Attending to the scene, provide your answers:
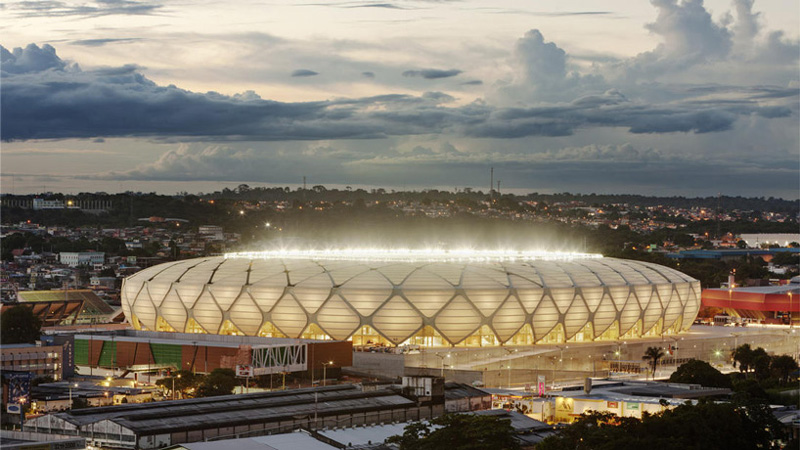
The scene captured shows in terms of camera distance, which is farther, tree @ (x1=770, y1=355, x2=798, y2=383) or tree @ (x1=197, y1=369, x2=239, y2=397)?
tree @ (x1=770, y1=355, x2=798, y2=383)

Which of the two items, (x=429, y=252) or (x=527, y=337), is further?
(x=429, y=252)

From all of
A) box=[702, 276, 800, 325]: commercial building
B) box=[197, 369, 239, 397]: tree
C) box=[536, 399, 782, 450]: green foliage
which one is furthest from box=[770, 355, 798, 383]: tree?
box=[702, 276, 800, 325]: commercial building

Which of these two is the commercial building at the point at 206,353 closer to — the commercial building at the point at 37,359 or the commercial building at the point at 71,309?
the commercial building at the point at 37,359

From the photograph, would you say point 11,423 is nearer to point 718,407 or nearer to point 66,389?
point 66,389

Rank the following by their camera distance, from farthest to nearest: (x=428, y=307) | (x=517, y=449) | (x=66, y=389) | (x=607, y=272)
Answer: (x=607, y=272) < (x=428, y=307) < (x=66, y=389) < (x=517, y=449)

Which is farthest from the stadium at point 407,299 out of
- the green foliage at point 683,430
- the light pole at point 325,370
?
the green foliage at point 683,430

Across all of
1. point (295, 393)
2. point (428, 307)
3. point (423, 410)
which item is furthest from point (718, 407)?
point (428, 307)

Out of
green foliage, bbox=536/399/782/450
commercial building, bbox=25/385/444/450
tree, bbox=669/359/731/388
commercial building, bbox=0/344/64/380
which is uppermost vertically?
green foliage, bbox=536/399/782/450

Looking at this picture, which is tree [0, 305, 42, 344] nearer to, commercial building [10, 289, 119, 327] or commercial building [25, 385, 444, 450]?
commercial building [10, 289, 119, 327]
